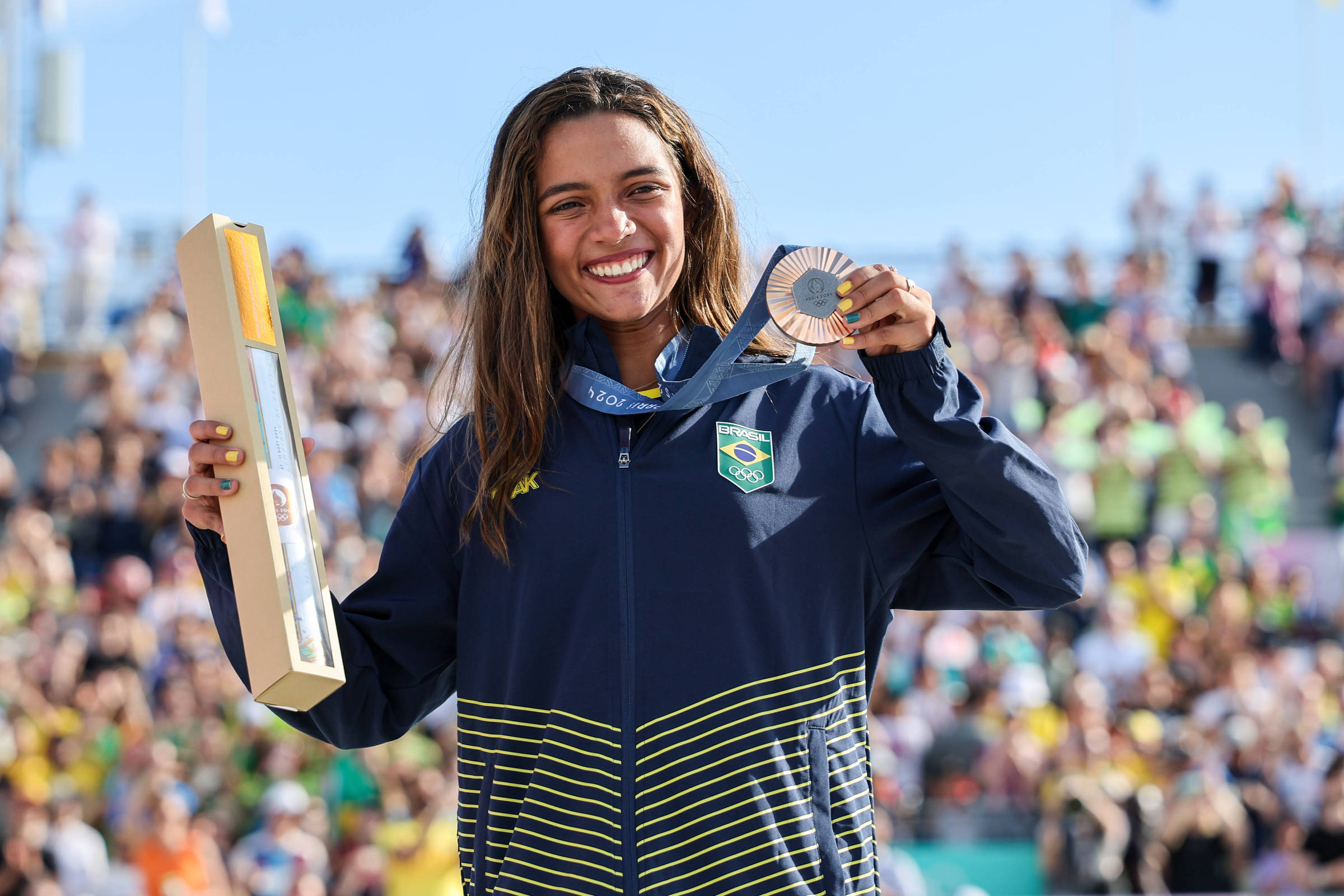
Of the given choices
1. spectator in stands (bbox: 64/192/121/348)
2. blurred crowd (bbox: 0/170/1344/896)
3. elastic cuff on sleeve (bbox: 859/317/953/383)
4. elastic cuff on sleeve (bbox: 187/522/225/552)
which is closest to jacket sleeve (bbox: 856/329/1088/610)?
elastic cuff on sleeve (bbox: 859/317/953/383)

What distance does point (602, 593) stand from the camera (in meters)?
2.15

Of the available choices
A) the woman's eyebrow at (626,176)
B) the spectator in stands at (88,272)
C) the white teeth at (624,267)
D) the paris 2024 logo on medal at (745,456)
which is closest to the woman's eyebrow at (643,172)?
the woman's eyebrow at (626,176)

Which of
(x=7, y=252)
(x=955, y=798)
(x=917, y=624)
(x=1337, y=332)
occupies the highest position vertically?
(x=7, y=252)

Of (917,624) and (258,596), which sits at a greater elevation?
(258,596)

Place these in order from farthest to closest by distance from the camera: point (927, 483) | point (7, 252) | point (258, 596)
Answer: point (7, 252), point (927, 483), point (258, 596)

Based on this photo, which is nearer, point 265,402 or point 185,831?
point 265,402

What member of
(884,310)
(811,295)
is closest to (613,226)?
(811,295)

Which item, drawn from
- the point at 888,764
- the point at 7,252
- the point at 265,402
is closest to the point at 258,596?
the point at 265,402

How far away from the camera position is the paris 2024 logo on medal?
7.16 ft

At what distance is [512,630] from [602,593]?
170 mm

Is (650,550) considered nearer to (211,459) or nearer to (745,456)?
(745,456)

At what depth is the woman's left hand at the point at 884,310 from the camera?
2.02m

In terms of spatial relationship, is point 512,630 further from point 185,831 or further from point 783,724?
point 185,831

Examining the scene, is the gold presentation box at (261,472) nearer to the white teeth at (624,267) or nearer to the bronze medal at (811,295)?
the white teeth at (624,267)
